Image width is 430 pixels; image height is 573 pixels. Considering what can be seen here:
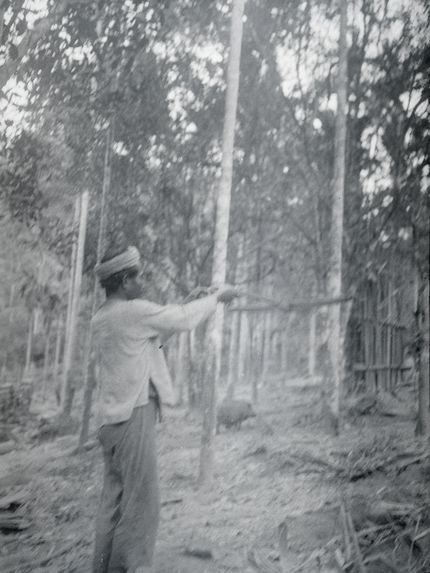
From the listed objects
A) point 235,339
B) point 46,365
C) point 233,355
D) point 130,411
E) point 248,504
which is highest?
point 235,339

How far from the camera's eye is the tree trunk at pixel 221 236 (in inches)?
102

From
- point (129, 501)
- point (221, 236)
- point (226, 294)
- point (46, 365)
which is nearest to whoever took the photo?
point (129, 501)

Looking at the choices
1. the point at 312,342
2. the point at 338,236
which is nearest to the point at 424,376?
the point at 312,342

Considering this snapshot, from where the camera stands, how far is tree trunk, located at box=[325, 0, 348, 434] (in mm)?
3131

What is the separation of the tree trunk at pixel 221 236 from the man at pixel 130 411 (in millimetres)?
494

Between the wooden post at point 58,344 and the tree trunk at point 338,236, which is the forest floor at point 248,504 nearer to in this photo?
the tree trunk at point 338,236

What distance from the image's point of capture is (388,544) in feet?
7.79

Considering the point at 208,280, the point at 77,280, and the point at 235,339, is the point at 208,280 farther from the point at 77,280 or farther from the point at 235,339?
the point at 77,280

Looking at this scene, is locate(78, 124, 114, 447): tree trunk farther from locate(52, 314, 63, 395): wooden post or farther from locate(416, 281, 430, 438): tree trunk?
locate(416, 281, 430, 438): tree trunk

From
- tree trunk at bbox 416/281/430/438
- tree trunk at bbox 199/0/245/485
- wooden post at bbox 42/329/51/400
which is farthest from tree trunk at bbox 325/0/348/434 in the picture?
wooden post at bbox 42/329/51/400

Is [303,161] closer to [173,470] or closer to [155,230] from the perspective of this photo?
[155,230]

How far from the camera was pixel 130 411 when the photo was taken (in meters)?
2.04

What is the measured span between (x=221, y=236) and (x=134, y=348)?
1.03 meters

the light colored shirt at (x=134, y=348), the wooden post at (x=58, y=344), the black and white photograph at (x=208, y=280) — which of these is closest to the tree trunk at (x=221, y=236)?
the black and white photograph at (x=208, y=280)
